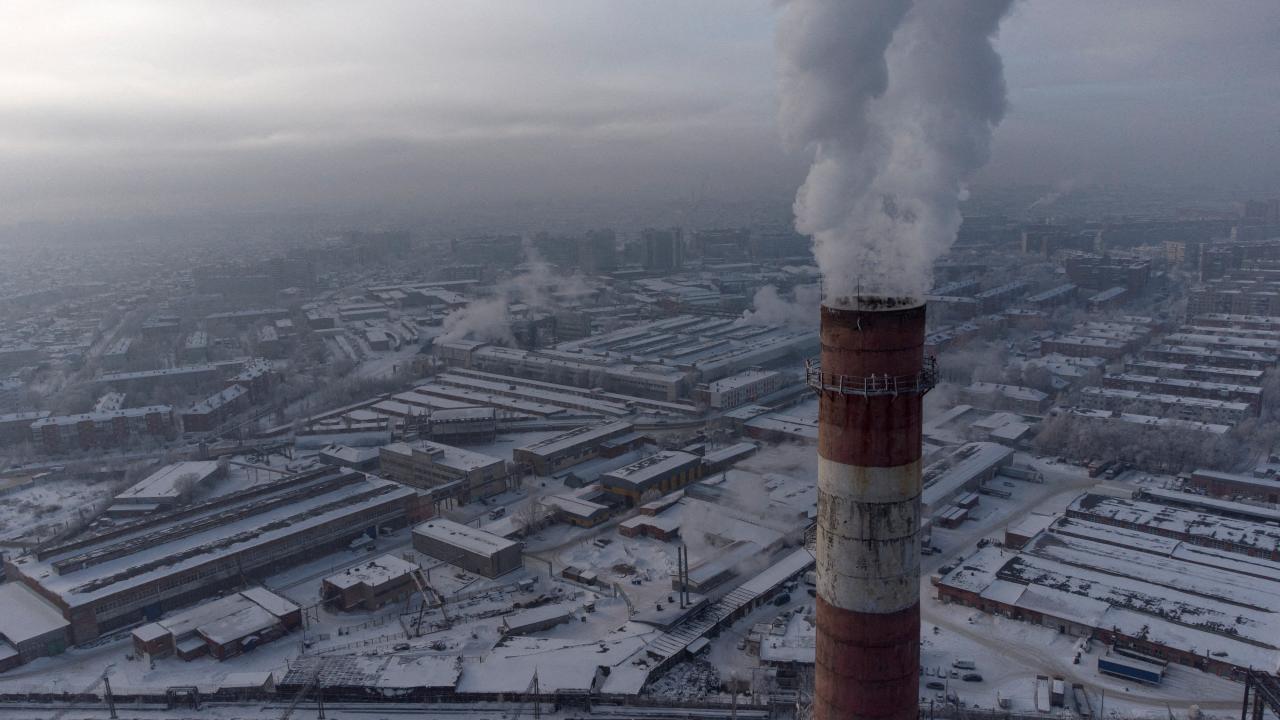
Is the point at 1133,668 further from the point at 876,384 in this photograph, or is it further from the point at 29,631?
the point at 29,631

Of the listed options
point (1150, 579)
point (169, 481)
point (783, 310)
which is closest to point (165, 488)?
point (169, 481)

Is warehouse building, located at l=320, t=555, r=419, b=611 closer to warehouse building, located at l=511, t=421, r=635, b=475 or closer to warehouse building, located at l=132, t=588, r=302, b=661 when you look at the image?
warehouse building, located at l=132, t=588, r=302, b=661

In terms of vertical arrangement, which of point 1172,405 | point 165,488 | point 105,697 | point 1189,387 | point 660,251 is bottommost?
point 105,697

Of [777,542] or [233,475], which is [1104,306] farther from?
[233,475]

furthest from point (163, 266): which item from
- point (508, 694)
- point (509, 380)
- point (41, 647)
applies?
point (508, 694)

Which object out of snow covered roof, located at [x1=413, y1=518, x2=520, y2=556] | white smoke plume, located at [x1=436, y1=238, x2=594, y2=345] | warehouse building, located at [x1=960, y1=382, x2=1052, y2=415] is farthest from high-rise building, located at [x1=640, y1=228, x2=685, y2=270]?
snow covered roof, located at [x1=413, y1=518, x2=520, y2=556]

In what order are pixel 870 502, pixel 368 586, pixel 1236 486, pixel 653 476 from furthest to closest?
pixel 653 476 < pixel 1236 486 < pixel 368 586 < pixel 870 502
